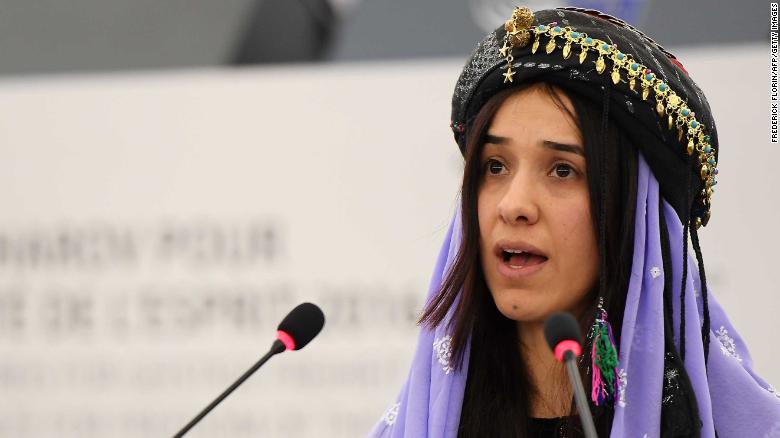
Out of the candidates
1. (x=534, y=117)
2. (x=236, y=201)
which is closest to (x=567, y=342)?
(x=534, y=117)

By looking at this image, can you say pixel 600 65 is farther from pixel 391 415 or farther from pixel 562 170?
pixel 391 415

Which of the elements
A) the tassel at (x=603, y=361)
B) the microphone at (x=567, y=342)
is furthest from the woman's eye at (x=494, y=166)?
the microphone at (x=567, y=342)

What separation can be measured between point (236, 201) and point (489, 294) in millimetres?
2196

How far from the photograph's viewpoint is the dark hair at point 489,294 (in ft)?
5.00

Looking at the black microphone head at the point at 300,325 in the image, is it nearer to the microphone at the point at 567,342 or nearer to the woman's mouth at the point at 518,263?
the woman's mouth at the point at 518,263

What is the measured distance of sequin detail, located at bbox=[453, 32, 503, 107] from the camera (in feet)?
5.29

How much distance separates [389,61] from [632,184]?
94.8 inches

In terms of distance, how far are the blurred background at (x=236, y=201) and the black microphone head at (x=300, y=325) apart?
74.2 inches

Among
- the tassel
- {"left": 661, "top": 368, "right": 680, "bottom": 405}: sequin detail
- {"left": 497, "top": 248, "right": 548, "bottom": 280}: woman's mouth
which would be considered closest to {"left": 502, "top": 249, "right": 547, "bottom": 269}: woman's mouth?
{"left": 497, "top": 248, "right": 548, "bottom": 280}: woman's mouth

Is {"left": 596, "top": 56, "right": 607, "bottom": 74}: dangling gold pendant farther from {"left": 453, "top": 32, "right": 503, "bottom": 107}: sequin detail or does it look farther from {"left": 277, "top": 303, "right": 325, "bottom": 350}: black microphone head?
{"left": 277, "top": 303, "right": 325, "bottom": 350}: black microphone head

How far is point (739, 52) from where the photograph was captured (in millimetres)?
3350

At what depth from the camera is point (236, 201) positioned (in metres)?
3.75

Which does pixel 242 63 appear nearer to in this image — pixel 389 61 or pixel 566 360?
pixel 389 61

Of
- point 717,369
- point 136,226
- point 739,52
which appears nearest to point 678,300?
point 717,369
